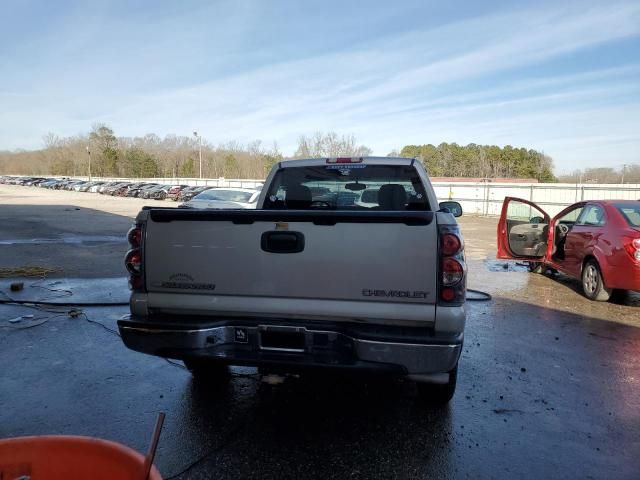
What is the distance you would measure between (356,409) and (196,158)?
113 m

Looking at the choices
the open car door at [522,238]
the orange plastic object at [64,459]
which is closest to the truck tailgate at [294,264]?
the orange plastic object at [64,459]

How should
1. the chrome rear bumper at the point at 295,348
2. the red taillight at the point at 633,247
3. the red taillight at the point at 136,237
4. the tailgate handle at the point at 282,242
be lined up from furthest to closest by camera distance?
the red taillight at the point at 633,247 < the red taillight at the point at 136,237 < the tailgate handle at the point at 282,242 < the chrome rear bumper at the point at 295,348

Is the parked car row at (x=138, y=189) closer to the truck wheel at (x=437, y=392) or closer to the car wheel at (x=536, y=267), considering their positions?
the car wheel at (x=536, y=267)

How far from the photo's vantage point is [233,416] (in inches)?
144

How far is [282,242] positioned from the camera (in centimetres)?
328

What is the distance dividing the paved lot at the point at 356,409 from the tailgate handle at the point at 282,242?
1.29 m

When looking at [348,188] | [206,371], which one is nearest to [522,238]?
[348,188]

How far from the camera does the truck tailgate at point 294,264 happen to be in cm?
309

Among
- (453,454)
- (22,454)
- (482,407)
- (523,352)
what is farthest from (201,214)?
(523,352)

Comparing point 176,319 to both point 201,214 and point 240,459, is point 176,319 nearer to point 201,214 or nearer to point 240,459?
point 201,214

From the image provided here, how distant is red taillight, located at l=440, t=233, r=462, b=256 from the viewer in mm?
3068

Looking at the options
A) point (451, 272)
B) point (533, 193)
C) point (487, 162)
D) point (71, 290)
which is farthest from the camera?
point (487, 162)

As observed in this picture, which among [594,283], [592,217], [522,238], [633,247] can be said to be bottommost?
[594,283]

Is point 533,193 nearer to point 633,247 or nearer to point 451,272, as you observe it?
point 633,247
